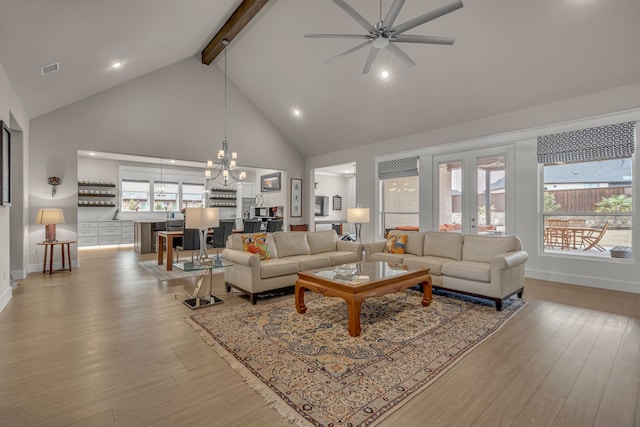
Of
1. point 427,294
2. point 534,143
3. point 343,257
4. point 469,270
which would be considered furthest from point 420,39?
point 534,143

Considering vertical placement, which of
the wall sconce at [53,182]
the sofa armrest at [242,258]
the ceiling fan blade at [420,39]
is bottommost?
the sofa armrest at [242,258]

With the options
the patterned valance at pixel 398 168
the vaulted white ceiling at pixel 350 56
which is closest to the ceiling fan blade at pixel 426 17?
the vaulted white ceiling at pixel 350 56

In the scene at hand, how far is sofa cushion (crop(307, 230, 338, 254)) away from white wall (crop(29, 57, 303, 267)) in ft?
12.8

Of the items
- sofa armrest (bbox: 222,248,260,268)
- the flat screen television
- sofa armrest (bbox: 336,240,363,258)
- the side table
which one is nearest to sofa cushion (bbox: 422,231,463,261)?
sofa armrest (bbox: 336,240,363,258)

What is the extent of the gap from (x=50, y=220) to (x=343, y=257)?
16.9 ft

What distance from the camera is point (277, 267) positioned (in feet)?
13.4

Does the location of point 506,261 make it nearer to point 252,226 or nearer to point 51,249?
point 252,226

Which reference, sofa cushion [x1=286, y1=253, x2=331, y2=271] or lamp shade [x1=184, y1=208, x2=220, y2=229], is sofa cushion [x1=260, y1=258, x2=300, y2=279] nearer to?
sofa cushion [x1=286, y1=253, x2=331, y2=271]

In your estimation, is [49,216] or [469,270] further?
[49,216]

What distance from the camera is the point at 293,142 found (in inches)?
360

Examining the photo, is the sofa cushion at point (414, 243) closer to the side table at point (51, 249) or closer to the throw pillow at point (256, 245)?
the throw pillow at point (256, 245)

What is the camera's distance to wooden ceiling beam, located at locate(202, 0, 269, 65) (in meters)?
5.15

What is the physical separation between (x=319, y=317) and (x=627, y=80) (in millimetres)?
5102

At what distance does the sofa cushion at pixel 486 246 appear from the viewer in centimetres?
416
